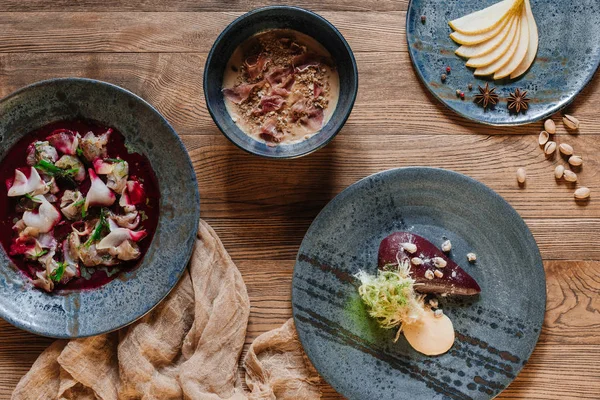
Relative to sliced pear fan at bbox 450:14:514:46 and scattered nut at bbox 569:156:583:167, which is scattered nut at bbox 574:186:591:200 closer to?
scattered nut at bbox 569:156:583:167

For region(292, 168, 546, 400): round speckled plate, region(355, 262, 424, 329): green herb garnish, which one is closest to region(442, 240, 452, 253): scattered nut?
region(292, 168, 546, 400): round speckled plate

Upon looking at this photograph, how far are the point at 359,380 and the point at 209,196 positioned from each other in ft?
2.83

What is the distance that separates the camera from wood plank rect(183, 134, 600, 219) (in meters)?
2.29

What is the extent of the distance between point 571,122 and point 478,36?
1.54 feet

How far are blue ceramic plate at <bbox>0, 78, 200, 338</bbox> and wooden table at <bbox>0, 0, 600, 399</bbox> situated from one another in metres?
0.11

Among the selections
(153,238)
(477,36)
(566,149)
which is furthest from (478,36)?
(153,238)

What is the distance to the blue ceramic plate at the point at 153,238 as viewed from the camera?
7.15 feet

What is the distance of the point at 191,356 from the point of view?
223 centimetres

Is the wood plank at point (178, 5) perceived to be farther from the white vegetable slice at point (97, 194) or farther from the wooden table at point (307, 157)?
the white vegetable slice at point (97, 194)

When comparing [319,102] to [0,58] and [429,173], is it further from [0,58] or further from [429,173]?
[0,58]

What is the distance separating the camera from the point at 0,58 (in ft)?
7.55

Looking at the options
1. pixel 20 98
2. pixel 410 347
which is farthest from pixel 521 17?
pixel 20 98

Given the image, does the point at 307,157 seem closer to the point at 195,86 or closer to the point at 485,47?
the point at 195,86

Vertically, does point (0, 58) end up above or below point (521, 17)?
below
